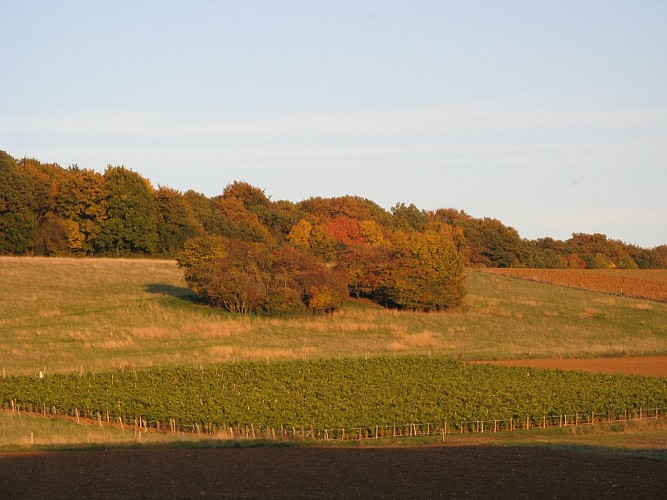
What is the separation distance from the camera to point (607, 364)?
44.4 metres

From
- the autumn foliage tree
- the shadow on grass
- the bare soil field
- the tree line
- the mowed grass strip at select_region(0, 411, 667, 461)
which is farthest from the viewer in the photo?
the shadow on grass

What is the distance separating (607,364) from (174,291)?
31.6 m

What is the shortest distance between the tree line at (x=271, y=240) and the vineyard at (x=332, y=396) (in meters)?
19.6

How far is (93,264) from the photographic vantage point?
7356 centimetres

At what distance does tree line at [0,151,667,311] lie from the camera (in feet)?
196

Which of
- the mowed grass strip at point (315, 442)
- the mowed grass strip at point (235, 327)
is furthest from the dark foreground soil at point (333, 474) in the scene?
the mowed grass strip at point (235, 327)

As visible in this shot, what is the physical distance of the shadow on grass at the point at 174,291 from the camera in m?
61.5

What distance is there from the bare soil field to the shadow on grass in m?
Result: 23.8

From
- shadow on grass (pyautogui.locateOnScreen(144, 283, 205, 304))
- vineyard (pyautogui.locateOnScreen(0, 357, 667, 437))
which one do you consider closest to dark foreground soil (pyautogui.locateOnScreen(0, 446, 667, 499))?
vineyard (pyautogui.locateOnScreen(0, 357, 667, 437))

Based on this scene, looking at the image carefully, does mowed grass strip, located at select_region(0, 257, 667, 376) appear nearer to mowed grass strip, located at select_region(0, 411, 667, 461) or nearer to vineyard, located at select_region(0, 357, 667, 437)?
vineyard, located at select_region(0, 357, 667, 437)

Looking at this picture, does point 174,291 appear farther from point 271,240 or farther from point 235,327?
point 271,240

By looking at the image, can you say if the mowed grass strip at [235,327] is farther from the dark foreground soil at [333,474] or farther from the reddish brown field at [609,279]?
the dark foreground soil at [333,474]

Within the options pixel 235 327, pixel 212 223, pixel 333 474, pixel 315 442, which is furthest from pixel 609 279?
pixel 333 474

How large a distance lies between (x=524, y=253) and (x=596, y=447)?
9150cm
